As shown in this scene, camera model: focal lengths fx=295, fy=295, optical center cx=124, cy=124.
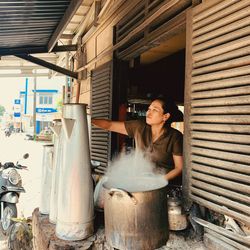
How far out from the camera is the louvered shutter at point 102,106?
4.28m

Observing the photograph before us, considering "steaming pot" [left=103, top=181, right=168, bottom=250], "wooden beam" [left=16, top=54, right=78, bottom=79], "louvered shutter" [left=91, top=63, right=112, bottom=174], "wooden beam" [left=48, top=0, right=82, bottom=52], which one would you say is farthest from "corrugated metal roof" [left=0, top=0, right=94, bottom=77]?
"steaming pot" [left=103, top=181, right=168, bottom=250]

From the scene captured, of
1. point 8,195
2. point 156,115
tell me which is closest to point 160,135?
point 156,115

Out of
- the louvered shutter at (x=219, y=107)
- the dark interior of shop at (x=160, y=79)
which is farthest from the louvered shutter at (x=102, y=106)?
the louvered shutter at (x=219, y=107)

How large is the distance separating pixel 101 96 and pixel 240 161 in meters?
3.11

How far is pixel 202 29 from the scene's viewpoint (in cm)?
213

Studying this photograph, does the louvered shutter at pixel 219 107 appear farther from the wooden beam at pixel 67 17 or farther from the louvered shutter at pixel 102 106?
the louvered shutter at pixel 102 106

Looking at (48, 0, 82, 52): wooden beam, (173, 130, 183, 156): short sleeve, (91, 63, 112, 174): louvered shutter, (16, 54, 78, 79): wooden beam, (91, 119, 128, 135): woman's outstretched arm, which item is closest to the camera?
(173, 130, 183, 156): short sleeve

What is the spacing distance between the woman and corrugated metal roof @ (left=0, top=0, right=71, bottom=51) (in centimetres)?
136

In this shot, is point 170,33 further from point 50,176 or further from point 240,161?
point 50,176

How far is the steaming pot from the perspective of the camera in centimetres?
168

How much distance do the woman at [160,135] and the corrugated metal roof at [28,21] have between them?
1356mm

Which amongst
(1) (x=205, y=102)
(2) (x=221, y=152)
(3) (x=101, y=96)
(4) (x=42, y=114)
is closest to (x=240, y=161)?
(2) (x=221, y=152)

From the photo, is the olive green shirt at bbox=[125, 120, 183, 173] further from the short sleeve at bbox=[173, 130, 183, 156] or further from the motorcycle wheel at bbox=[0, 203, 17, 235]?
the motorcycle wheel at bbox=[0, 203, 17, 235]

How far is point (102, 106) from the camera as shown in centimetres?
455
